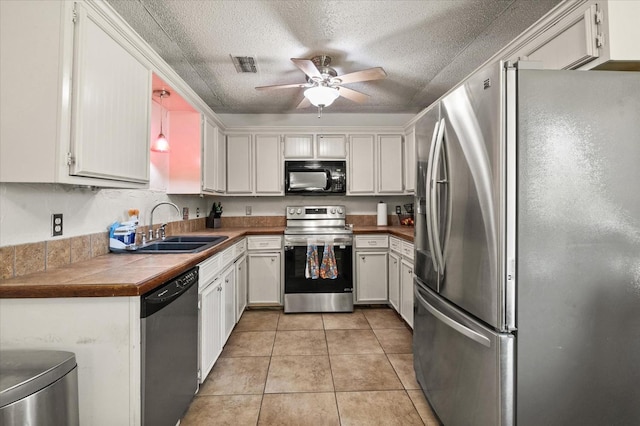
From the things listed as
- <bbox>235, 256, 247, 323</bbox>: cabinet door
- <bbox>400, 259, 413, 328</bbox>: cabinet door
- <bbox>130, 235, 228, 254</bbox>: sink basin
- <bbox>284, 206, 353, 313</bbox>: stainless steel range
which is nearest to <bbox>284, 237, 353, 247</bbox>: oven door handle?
<bbox>284, 206, 353, 313</bbox>: stainless steel range

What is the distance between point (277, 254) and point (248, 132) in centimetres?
157

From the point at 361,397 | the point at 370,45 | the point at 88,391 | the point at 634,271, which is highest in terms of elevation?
the point at 370,45

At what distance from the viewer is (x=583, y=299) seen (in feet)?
3.69

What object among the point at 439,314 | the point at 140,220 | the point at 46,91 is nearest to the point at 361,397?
the point at 439,314

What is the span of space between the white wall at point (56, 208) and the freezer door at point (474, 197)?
6.45 feet

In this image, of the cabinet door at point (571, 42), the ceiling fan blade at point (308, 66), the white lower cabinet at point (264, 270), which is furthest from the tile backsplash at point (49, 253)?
the cabinet door at point (571, 42)

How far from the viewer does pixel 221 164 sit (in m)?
3.44

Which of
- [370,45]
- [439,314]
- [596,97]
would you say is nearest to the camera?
[596,97]

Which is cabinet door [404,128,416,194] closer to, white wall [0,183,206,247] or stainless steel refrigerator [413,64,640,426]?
stainless steel refrigerator [413,64,640,426]

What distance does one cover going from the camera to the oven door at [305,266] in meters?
3.24

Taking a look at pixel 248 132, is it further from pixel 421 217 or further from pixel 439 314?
pixel 439 314

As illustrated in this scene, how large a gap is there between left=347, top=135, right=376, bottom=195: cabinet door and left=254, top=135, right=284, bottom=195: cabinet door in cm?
90

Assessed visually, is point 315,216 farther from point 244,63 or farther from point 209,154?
point 244,63

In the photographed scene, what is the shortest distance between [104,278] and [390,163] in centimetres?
322
